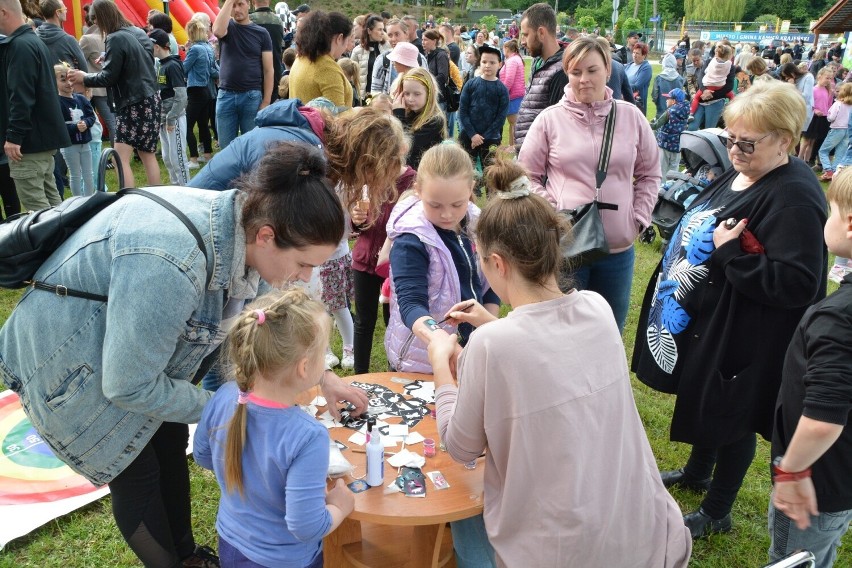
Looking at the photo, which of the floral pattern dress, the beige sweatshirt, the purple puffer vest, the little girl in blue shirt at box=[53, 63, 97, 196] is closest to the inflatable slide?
the little girl in blue shirt at box=[53, 63, 97, 196]

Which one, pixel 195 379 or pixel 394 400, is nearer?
pixel 195 379

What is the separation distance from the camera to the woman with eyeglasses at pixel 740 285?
2213 mm

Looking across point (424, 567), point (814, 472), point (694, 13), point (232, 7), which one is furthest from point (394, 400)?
point (694, 13)

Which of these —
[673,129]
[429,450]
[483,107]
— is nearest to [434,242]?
[429,450]

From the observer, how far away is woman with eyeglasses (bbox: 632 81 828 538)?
87.1 inches

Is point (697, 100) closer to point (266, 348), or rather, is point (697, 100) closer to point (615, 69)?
point (615, 69)

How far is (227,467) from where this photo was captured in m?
1.62

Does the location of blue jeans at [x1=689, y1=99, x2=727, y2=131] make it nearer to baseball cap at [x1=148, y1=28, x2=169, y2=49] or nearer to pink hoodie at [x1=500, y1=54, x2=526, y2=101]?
pink hoodie at [x1=500, y1=54, x2=526, y2=101]

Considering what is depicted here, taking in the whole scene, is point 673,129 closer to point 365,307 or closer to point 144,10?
point 365,307

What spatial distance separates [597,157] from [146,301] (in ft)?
7.85

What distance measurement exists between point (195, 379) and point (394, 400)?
749 mm

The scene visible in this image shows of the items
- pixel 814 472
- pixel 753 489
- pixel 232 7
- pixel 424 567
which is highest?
pixel 232 7

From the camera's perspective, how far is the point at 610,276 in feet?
11.0

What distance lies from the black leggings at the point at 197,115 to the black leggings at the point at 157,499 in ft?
22.1
